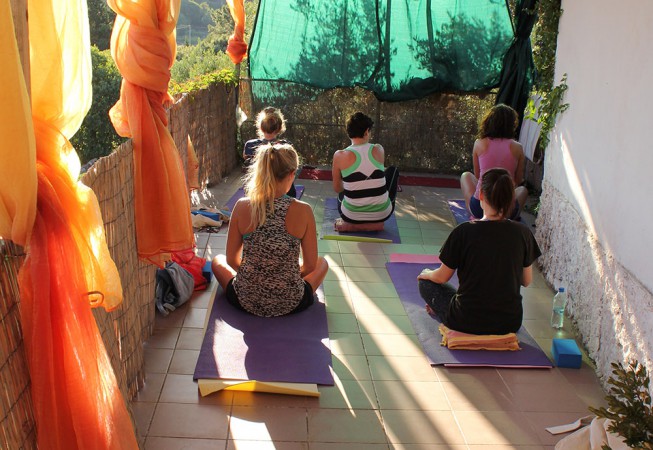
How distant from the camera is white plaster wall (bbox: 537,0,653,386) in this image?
368cm

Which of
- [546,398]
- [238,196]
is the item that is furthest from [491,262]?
[238,196]

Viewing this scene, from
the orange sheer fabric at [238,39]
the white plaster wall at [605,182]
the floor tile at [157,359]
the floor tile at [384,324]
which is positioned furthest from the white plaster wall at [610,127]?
the orange sheer fabric at [238,39]

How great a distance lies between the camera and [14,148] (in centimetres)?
199

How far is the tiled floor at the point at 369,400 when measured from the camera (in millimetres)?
3301

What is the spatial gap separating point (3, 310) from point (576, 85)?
4.23 m

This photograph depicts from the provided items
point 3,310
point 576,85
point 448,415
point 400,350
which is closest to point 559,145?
point 576,85

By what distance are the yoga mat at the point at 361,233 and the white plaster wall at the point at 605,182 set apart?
132 centimetres

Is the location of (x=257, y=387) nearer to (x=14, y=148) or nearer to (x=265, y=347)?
(x=265, y=347)

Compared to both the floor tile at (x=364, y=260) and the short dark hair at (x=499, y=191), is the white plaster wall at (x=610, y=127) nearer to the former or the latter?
the short dark hair at (x=499, y=191)

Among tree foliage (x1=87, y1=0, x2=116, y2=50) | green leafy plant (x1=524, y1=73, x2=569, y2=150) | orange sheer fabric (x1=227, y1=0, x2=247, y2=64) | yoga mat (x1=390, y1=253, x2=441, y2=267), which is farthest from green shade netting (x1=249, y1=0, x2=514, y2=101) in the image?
tree foliage (x1=87, y1=0, x2=116, y2=50)

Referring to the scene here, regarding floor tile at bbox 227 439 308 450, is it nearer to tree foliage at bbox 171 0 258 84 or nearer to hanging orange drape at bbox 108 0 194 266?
hanging orange drape at bbox 108 0 194 266

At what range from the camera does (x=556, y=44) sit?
6.02 m

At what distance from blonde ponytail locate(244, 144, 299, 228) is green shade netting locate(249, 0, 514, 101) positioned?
4.43m

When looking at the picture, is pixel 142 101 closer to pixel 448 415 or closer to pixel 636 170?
pixel 448 415
